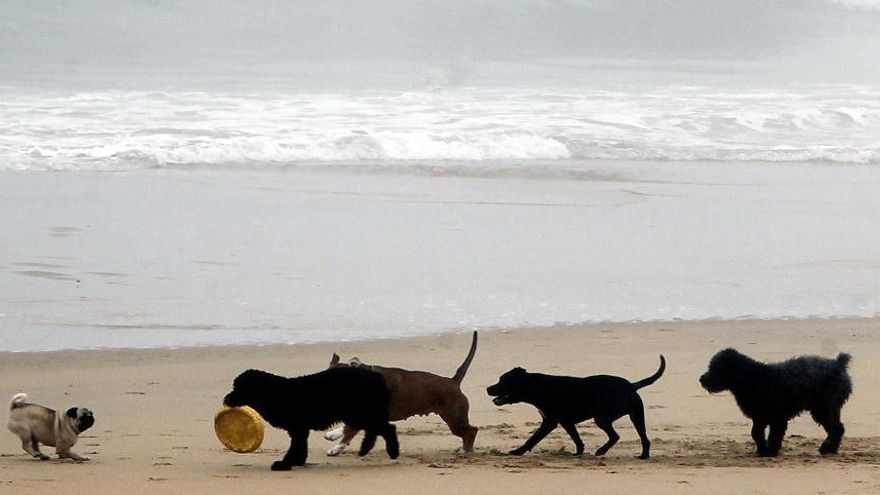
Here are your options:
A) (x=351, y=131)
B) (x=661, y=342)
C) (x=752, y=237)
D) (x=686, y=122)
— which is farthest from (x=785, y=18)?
(x=661, y=342)

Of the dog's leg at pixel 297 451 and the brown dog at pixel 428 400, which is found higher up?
the brown dog at pixel 428 400

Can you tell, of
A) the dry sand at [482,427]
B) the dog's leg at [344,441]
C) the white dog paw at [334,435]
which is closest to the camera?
the dry sand at [482,427]

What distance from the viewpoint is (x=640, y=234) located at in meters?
13.4

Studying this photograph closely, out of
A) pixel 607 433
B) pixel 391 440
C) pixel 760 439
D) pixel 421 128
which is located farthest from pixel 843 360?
pixel 421 128

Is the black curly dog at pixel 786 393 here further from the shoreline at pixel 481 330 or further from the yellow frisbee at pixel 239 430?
the shoreline at pixel 481 330

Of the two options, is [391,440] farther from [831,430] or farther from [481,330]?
[481,330]

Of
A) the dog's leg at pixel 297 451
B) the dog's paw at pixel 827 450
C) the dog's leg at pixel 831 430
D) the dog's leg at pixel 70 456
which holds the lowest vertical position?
the dog's leg at pixel 70 456

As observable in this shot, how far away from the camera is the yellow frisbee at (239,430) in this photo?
612 cm

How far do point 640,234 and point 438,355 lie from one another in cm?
534

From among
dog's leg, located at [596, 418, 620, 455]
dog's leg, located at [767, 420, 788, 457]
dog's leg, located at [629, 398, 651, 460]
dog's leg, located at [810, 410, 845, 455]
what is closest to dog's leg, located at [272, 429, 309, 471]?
dog's leg, located at [596, 418, 620, 455]

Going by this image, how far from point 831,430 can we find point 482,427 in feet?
5.41

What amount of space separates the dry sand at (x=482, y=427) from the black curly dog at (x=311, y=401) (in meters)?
0.17

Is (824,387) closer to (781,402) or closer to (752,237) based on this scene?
(781,402)

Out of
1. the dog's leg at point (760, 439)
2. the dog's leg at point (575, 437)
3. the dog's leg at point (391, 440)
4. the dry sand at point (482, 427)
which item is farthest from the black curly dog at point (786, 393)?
the dog's leg at point (391, 440)
